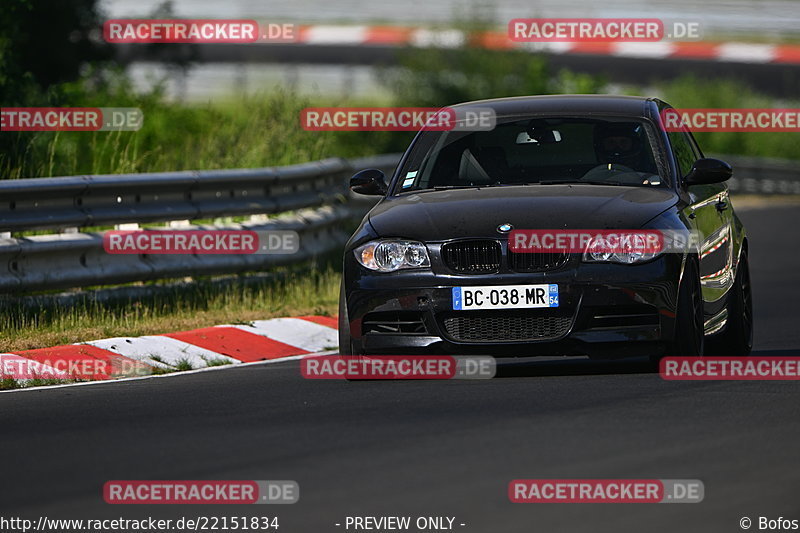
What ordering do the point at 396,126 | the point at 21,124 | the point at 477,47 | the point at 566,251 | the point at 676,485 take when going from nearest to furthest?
1. the point at 676,485
2. the point at 566,251
3. the point at 21,124
4. the point at 396,126
5. the point at 477,47

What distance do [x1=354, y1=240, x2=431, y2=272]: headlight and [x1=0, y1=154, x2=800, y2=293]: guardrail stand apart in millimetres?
3405

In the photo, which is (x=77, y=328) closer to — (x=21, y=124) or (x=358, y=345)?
(x=358, y=345)

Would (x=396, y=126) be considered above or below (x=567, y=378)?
above

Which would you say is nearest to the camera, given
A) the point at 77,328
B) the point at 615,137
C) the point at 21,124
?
the point at 615,137

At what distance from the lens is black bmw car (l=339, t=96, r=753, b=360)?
9336 millimetres

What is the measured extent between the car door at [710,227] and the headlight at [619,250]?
606 millimetres

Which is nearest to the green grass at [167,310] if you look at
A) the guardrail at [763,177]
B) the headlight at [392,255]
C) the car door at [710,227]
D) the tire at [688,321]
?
the headlight at [392,255]

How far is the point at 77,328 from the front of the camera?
12.0 metres

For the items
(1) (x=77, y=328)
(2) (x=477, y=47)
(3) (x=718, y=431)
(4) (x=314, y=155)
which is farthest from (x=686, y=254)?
(2) (x=477, y=47)

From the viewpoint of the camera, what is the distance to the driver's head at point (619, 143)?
10.6 meters

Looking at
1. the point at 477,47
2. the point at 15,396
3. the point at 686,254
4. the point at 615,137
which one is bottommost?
the point at 15,396

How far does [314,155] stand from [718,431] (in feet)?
39.1

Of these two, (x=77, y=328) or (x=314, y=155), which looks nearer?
(x=77, y=328)

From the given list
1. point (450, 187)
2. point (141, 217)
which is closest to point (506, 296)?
point (450, 187)
